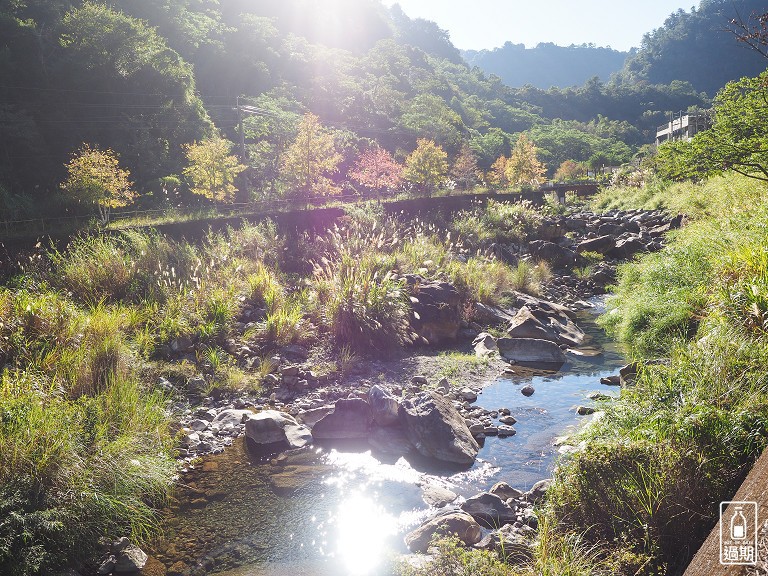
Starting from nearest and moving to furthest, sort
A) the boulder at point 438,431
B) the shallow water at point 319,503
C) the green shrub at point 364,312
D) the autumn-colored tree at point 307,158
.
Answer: the shallow water at point 319,503 → the boulder at point 438,431 → the green shrub at point 364,312 → the autumn-colored tree at point 307,158

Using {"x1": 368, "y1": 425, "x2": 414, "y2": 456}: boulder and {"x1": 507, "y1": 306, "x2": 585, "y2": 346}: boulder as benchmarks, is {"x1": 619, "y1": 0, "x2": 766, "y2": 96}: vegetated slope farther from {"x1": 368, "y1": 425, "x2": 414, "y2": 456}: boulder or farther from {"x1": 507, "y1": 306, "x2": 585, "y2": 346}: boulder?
{"x1": 368, "y1": 425, "x2": 414, "y2": 456}: boulder

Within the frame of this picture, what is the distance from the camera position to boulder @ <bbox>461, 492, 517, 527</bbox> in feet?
16.1

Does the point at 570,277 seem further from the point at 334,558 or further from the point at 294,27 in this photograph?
the point at 294,27

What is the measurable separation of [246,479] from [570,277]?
51.0 ft

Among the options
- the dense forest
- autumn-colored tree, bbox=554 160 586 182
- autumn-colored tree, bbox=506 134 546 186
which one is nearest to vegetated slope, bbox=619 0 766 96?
the dense forest

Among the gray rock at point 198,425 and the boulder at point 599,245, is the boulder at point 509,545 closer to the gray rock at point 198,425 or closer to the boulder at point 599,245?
the gray rock at point 198,425

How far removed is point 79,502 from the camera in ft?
13.9

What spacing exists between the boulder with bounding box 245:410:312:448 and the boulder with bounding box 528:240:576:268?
1530 cm

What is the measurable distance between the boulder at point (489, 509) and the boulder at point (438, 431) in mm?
1106

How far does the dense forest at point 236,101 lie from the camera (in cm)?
2475

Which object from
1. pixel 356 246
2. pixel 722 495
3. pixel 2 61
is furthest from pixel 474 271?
pixel 2 61

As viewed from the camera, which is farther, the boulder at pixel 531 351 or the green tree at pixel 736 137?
the boulder at pixel 531 351

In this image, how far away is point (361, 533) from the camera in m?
5.01
